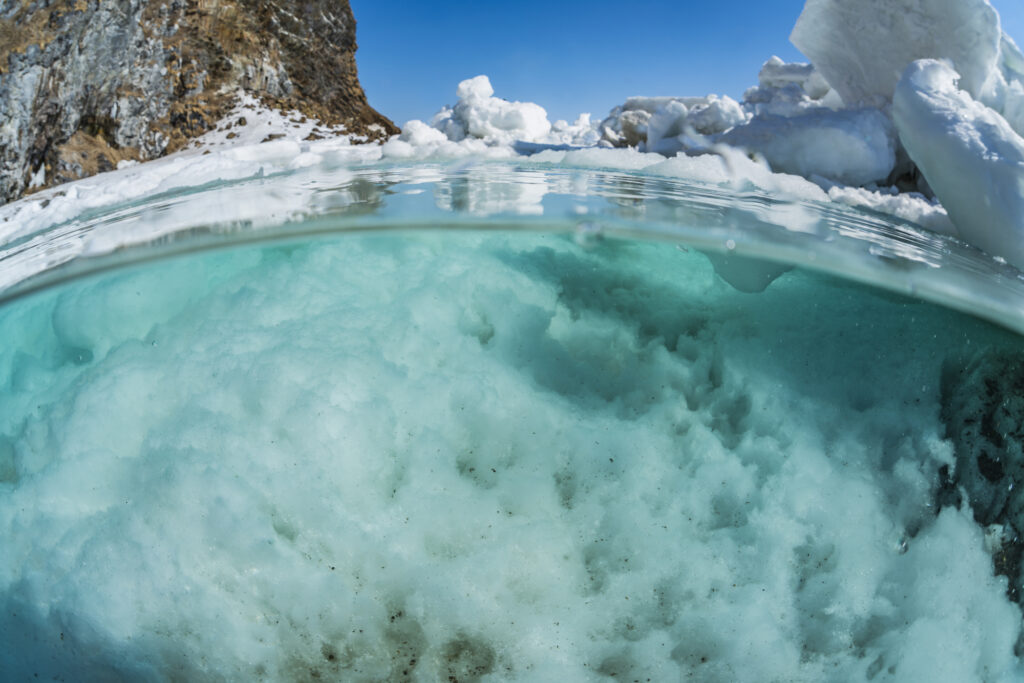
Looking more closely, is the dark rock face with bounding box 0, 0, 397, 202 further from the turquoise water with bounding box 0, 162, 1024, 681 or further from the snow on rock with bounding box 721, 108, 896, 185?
the snow on rock with bounding box 721, 108, 896, 185

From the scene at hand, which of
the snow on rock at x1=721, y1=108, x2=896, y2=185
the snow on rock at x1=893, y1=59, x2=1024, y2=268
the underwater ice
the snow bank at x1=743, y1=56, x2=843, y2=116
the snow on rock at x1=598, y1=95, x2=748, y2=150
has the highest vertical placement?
the snow bank at x1=743, y1=56, x2=843, y2=116

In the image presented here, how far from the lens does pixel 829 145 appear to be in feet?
18.1

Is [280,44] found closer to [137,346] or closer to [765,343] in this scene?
[137,346]

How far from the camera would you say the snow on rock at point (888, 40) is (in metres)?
5.42

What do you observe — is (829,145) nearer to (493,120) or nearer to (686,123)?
(686,123)

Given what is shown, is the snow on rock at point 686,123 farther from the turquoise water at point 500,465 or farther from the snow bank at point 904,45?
the turquoise water at point 500,465

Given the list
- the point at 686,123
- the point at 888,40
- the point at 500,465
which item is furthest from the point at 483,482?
the point at 888,40

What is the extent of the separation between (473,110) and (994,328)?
11.4 meters

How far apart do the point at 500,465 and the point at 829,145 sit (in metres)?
4.97

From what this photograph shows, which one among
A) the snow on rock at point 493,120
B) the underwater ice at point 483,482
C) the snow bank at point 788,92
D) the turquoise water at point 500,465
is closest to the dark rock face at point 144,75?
the snow on rock at point 493,120

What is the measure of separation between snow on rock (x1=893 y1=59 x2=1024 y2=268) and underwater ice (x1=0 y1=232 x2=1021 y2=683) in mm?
583

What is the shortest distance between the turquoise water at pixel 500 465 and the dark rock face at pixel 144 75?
7188 mm

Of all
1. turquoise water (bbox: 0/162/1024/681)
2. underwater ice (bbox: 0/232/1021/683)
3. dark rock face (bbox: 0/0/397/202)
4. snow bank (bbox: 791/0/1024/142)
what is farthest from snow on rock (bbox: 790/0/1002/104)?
dark rock face (bbox: 0/0/397/202)

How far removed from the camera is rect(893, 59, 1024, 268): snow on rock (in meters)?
2.95
